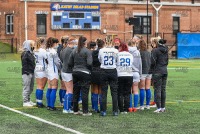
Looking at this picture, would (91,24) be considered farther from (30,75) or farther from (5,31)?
(30,75)

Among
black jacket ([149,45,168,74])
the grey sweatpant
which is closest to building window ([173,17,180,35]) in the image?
the grey sweatpant

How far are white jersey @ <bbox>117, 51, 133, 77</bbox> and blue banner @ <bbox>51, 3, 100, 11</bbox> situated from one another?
40.6 meters

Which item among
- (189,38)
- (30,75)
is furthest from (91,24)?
(30,75)

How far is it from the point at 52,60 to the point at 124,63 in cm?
215

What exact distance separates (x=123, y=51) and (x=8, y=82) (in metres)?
11.9

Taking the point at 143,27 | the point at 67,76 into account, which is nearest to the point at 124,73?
the point at 67,76

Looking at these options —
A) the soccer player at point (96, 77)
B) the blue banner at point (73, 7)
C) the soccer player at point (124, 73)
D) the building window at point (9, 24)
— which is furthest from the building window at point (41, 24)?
the soccer player at point (124, 73)

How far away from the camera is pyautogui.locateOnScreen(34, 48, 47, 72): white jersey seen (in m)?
15.7

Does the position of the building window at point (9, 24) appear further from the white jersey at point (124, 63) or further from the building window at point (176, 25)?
the white jersey at point (124, 63)

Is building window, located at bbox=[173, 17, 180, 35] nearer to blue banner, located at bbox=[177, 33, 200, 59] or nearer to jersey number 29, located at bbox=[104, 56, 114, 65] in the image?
blue banner, located at bbox=[177, 33, 200, 59]

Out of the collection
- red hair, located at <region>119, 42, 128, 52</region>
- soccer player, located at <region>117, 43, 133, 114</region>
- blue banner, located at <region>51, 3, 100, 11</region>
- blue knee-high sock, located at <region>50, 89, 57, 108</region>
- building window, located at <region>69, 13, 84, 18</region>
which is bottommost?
blue knee-high sock, located at <region>50, 89, 57, 108</region>

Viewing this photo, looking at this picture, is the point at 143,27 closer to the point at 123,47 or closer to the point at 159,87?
the point at 159,87

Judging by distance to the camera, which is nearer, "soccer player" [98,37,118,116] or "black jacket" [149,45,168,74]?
"soccer player" [98,37,118,116]

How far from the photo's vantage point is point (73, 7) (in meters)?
55.5
